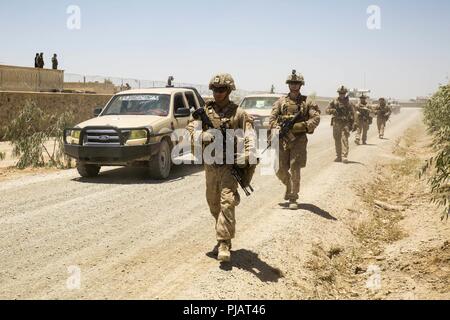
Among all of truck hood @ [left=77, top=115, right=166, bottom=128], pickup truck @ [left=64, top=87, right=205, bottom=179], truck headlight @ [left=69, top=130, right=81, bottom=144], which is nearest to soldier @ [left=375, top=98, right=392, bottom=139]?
pickup truck @ [left=64, top=87, right=205, bottom=179]

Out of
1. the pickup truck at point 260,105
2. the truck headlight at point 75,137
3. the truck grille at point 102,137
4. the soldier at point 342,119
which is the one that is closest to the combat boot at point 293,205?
the truck grille at point 102,137

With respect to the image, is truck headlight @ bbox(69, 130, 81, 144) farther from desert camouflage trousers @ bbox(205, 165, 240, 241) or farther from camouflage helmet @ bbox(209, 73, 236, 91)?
camouflage helmet @ bbox(209, 73, 236, 91)

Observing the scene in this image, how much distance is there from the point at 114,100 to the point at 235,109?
6.16m

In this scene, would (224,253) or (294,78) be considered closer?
(224,253)

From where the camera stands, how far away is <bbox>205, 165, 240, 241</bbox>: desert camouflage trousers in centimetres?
452

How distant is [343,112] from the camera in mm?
12391

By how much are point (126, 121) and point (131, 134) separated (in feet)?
1.59

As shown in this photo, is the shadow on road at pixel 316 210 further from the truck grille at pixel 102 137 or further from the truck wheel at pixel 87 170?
the truck wheel at pixel 87 170

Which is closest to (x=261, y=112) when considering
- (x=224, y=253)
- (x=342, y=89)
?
(x=342, y=89)

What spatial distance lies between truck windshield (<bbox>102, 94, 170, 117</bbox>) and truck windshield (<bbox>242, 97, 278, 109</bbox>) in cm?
612

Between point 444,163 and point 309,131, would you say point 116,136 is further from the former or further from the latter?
Result: point 444,163

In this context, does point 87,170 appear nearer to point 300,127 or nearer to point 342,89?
point 300,127

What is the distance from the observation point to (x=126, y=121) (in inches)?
354

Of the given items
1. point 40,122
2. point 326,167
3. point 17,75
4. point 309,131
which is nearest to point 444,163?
point 309,131
